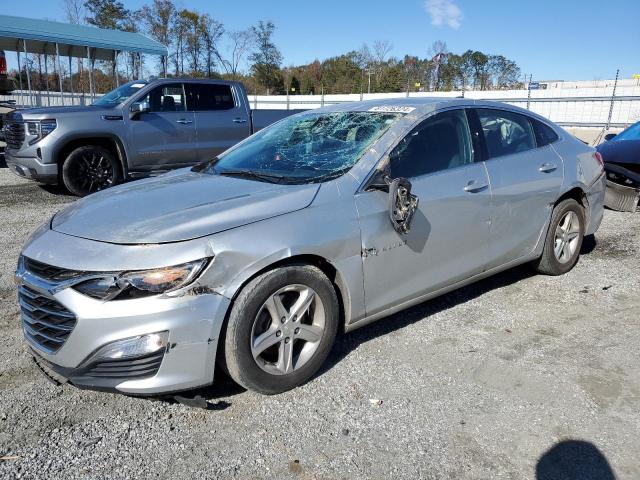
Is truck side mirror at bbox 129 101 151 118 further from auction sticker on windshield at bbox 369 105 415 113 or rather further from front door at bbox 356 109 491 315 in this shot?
front door at bbox 356 109 491 315

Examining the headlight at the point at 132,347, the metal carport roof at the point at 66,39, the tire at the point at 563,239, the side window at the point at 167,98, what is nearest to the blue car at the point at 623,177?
the tire at the point at 563,239

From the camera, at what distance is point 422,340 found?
365 centimetres

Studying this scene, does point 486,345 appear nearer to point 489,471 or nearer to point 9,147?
point 489,471

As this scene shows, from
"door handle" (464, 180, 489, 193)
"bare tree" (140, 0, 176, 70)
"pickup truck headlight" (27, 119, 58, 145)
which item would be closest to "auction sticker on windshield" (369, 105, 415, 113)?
"door handle" (464, 180, 489, 193)

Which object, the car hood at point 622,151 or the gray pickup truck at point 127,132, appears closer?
the car hood at point 622,151

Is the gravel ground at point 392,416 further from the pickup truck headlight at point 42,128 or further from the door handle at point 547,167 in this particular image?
the pickup truck headlight at point 42,128

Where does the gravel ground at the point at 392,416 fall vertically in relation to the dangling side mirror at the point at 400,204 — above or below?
below

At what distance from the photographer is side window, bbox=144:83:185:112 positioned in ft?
28.8

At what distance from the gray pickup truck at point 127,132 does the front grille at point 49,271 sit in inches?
236

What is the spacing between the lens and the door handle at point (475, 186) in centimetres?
373

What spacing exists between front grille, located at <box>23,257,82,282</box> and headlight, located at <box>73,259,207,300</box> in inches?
3.2

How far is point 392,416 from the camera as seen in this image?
2.78m

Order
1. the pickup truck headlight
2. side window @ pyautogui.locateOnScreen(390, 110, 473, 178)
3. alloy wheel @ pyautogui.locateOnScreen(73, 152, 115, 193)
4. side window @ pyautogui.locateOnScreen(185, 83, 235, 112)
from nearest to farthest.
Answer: side window @ pyautogui.locateOnScreen(390, 110, 473, 178) → the pickup truck headlight → alloy wheel @ pyautogui.locateOnScreen(73, 152, 115, 193) → side window @ pyautogui.locateOnScreen(185, 83, 235, 112)

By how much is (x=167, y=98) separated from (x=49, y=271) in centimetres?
692
